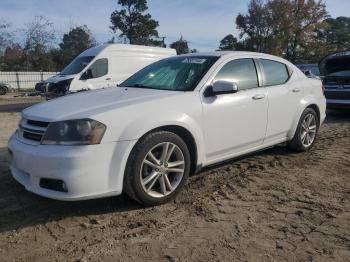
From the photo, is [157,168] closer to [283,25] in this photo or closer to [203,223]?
[203,223]

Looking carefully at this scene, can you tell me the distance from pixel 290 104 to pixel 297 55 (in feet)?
162

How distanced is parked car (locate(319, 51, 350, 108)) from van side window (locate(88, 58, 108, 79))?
21.9ft

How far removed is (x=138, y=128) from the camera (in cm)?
389

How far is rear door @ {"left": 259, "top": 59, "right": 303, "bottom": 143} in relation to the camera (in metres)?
5.48

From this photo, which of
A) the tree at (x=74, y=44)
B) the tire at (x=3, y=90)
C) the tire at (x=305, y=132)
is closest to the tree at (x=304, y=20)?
the tree at (x=74, y=44)

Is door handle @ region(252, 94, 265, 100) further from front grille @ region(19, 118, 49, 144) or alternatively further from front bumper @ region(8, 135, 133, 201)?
front grille @ region(19, 118, 49, 144)

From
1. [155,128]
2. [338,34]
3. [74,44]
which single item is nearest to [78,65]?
[155,128]

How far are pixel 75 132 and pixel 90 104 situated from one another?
0.51 m

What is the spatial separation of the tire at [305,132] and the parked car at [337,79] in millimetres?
4243

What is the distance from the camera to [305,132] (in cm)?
635

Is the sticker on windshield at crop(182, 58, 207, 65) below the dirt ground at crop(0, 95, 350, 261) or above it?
above

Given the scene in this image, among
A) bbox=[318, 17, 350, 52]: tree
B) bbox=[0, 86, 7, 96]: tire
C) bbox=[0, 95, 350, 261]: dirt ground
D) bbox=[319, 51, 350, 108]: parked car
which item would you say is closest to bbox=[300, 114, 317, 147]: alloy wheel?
bbox=[0, 95, 350, 261]: dirt ground

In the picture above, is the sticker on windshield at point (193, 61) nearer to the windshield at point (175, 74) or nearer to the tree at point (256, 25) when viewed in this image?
the windshield at point (175, 74)

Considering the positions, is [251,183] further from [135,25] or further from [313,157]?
[135,25]
